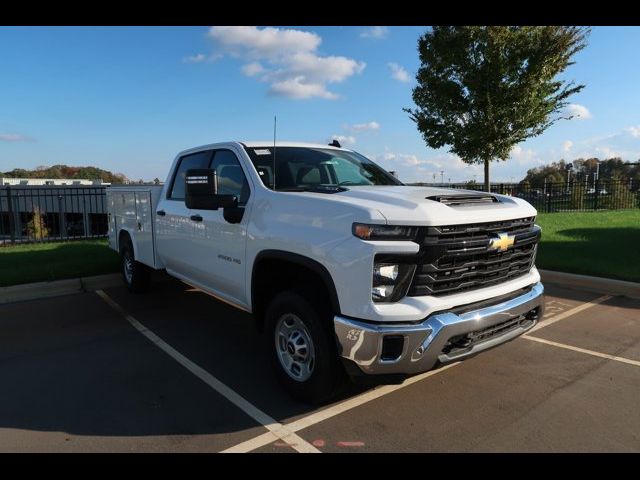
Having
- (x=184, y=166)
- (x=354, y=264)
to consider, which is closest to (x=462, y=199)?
(x=354, y=264)

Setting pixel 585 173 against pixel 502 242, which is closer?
pixel 502 242

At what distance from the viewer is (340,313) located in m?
3.16

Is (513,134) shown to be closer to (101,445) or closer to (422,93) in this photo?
(422,93)

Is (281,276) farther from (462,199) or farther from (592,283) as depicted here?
(592,283)

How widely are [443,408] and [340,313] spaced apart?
116 cm

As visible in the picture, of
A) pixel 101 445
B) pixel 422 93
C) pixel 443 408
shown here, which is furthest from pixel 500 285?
pixel 422 93

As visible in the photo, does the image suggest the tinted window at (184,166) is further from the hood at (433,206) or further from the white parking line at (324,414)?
the white parking line at (324,414)

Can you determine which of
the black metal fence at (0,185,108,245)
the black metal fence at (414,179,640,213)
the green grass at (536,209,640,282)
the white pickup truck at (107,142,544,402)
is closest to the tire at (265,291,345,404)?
the white pickup truck at (107,142,544,402)

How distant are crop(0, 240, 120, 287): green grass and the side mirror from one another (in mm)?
4566

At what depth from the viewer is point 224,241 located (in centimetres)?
445

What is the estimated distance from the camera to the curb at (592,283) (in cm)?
673

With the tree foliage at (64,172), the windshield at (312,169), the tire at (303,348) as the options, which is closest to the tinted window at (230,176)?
the windshield at (312,169)

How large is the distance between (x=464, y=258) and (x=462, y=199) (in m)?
0.47

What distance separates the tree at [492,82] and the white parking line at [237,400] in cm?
1078
